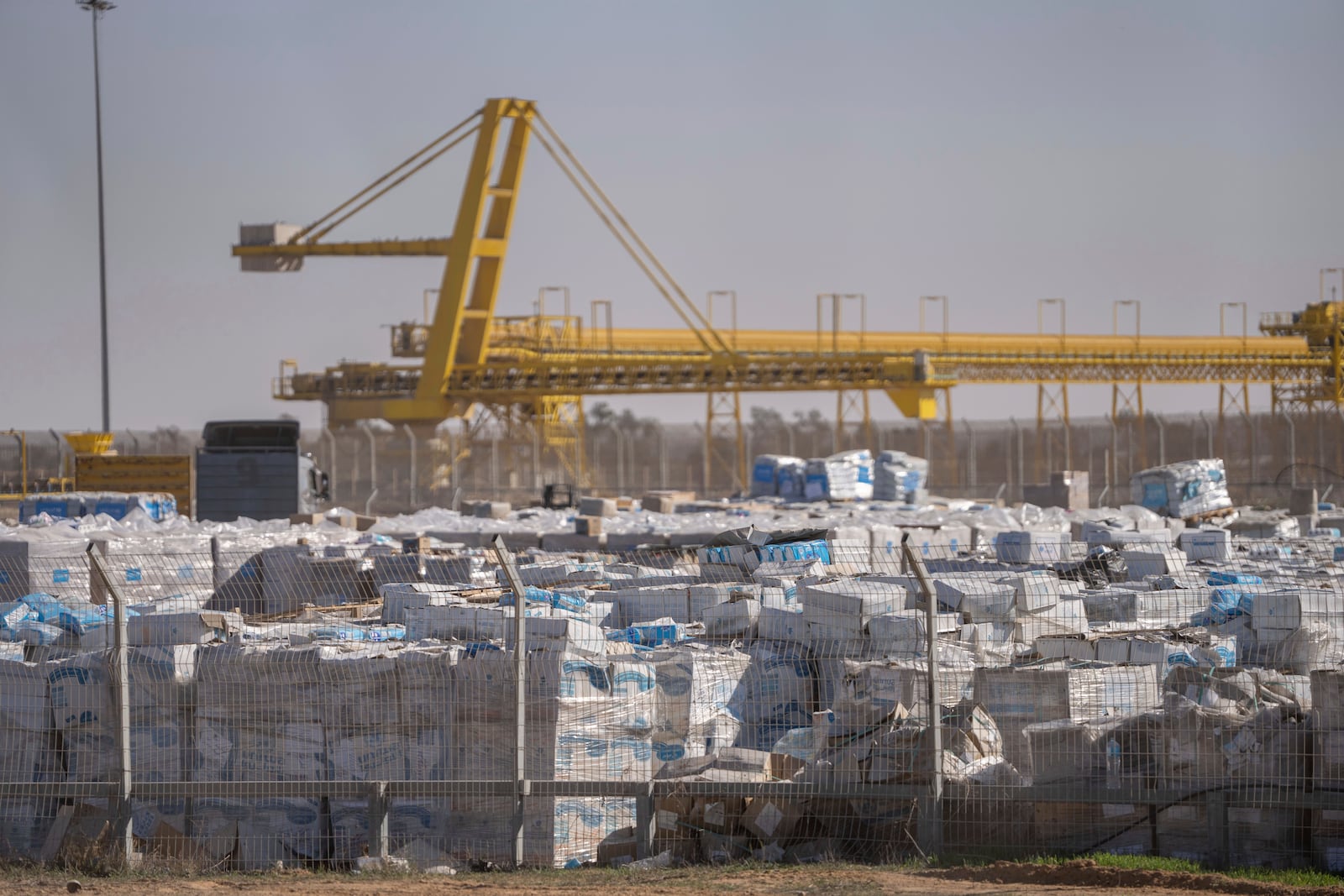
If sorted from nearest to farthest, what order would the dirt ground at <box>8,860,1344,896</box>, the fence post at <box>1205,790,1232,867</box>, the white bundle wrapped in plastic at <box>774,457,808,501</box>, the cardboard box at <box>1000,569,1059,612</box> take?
the dirt ground at <box>8,860,1344,896</box> < the fence post at <box>1205,790,1232,867</box> < the cardboard box at <box>1000,569,1059,612</box> < the white bundle wrapped in plastic at <box>774,457,808,501</box>

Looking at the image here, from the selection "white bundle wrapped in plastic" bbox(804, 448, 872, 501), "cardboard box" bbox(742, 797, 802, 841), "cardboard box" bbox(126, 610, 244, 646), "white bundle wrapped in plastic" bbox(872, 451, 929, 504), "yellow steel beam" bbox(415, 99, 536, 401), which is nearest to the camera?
"cardboard box" bbox(742, 797, 802, 841)

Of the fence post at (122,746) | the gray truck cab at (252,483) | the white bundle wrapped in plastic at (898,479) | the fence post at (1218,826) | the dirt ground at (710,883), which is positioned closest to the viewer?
the dirt ground at (710,883)

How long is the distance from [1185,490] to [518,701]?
1678 centimetres

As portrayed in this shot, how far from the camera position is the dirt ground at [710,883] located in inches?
229

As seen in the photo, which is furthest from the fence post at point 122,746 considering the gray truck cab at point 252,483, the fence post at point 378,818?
the gray truck cab at point 252,483

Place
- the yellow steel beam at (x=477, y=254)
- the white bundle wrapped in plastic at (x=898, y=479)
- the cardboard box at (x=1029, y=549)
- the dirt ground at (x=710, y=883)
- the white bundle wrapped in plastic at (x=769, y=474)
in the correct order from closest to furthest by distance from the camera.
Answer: the dirt ground at (x=710, y=883) → the cardboard box at (x=1029, y=549) → the white bundle wrapped in plastic at (x=898, y=479) → the white bundle wrapped in plastic at (x=769, y=474) → the yellow steel beam at (x=477, y=254)

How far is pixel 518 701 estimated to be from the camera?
6426 mm

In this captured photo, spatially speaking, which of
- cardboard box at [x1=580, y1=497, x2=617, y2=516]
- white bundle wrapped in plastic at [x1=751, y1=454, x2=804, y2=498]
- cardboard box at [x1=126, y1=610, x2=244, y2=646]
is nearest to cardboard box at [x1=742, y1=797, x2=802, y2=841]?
cardboard box at [x1=126, y1=610, x2=244, y2=646]

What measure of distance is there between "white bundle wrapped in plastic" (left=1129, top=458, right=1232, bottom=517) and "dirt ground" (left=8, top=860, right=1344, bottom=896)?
15.9 metres

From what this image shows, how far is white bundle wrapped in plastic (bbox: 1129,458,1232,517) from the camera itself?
68.5 feet

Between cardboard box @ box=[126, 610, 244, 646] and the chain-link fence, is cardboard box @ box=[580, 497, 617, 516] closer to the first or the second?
the chain-link fence

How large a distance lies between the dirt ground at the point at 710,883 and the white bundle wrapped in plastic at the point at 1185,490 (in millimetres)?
15911

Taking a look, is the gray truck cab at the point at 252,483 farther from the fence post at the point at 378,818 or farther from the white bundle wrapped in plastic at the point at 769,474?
the fence post at the point at 378,818

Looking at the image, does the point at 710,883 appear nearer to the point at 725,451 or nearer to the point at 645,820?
the point at 645,820
